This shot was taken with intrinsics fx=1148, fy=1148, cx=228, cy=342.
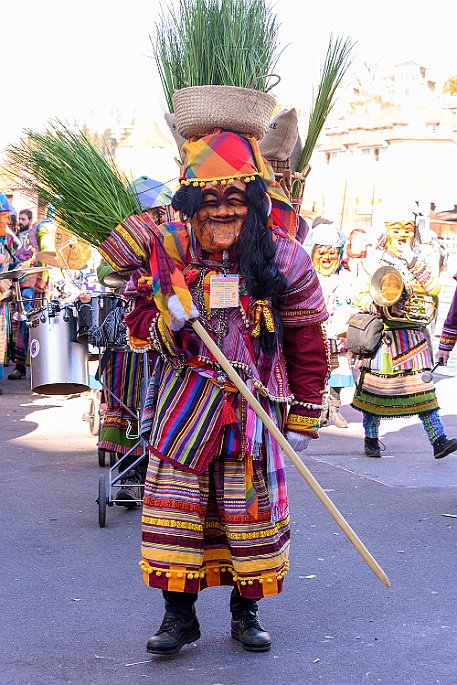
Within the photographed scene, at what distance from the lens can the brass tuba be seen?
9.00m

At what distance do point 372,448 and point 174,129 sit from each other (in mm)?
5253

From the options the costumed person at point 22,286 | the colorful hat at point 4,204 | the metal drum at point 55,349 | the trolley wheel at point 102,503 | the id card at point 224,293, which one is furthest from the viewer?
the costumed person at point 22,286

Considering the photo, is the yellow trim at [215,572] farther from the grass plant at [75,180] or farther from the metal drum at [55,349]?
the metal drum at [55,349]

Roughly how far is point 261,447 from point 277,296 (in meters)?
0.57

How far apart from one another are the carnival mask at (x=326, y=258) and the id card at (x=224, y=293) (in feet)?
21.8

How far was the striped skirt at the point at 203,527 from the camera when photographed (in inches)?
167

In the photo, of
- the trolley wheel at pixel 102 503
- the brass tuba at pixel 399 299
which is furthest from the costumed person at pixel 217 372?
the brass tuba at pixel 399 299

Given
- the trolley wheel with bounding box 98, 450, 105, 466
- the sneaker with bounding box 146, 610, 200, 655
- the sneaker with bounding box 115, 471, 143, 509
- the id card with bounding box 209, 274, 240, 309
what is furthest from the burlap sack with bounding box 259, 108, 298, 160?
the trolley wheel with bounding box 98, 450, 105, 466

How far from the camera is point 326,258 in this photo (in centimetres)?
1087

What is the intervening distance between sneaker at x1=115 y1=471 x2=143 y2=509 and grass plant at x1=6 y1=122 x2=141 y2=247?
209 centimetres

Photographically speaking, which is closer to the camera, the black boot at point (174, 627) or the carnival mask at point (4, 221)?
the black boot at point (174, 627)

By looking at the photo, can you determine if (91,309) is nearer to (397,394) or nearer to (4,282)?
(397,394)

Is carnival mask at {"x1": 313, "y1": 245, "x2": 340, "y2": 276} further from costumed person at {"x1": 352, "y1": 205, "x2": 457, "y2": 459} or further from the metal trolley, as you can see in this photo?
the metal trolley

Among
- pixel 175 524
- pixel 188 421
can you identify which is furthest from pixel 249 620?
pixel 188 421
